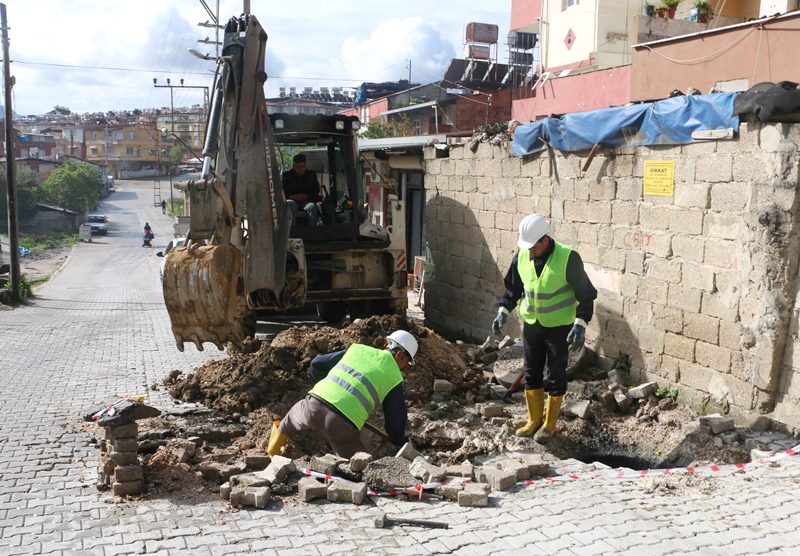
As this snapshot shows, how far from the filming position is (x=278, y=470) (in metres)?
5.12

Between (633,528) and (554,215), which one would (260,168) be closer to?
(554,215)

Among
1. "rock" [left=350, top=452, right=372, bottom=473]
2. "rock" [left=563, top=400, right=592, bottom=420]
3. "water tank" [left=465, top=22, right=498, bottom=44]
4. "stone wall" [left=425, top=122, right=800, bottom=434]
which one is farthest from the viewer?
"water tank" [left=465, top=22, right=498, bottom=44]

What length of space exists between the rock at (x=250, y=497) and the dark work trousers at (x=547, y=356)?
2.75 meters

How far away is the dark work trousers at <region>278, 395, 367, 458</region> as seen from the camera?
544 centimetres

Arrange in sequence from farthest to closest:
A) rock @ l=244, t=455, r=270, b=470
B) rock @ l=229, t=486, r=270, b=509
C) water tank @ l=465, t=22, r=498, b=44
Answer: water tank @ l=465, t=22, r=498, b=44 → rock @ l=244, t=455, r=270, b=470 → rock @ l=229, t=486, r=270, b=509

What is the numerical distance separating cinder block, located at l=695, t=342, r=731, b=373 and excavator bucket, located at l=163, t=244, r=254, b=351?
4144 millimetres

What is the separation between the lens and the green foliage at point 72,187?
215 ft

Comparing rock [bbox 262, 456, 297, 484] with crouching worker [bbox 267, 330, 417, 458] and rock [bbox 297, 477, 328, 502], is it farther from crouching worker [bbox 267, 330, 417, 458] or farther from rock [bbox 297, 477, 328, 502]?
crouching worker [bbox 267, 330, 417, 458]

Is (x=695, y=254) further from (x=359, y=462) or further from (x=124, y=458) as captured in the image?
(x=124, y=458)

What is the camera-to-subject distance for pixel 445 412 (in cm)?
710

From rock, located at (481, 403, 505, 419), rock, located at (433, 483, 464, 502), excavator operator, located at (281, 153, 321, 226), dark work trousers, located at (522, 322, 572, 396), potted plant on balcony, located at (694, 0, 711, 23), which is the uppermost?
potted plant on balcony, located at (694, 0, 711, 23)

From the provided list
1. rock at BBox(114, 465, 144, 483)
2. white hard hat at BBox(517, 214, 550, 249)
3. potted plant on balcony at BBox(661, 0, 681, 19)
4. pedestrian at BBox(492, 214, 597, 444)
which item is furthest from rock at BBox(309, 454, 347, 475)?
potted plant on balcony at BBox(661, 0, 681, 19)

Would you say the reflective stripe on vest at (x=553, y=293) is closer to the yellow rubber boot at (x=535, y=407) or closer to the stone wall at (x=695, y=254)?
the yellow rubber boot at (x=535, y=407)

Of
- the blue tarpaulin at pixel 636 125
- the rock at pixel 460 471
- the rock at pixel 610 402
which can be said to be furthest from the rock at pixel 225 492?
the blue tarpaulin at pixel 636 125
